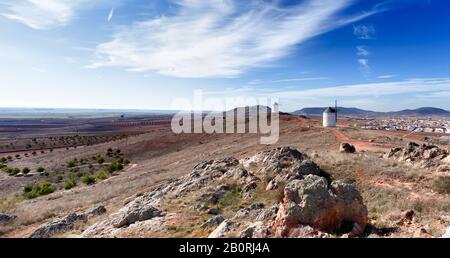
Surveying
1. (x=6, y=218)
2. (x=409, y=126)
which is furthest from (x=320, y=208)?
(x=409, y=126)

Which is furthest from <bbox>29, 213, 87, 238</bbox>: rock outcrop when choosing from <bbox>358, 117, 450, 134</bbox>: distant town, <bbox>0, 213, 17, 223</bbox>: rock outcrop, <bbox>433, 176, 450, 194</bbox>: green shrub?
<bbox>358, 117, 450, 134</bbox>: distant town

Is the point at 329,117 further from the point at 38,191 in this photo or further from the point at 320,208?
the point at 320,208

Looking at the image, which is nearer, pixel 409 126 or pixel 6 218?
pixel 6 218

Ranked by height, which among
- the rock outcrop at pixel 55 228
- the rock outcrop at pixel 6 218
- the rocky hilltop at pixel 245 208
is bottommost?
the rock outcrop at pixel 6 218

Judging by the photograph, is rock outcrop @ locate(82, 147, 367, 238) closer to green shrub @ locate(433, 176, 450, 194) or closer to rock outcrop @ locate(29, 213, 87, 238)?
rock outcrop @ locate(29, 213, 87, 238)

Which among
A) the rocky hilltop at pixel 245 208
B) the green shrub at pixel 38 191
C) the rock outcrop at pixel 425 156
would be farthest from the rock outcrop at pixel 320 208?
the green shrub at pixel 38 191

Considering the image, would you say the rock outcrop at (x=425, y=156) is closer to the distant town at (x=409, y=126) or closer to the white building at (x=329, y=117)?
the white building at (x=329, y=117)

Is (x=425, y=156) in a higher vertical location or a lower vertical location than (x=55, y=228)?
higher

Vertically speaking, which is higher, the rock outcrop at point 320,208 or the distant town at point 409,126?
the rock outcrop at point 320,208

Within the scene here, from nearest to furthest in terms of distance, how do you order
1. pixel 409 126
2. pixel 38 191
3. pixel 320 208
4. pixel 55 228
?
pixel 320 208 < pixel 55 228 < pixel 38 191 < pixel 409 126

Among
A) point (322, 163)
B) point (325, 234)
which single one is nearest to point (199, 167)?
point (322, 163)

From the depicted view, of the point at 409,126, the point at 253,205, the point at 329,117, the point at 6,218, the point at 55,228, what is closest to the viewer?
the point at 253,205
